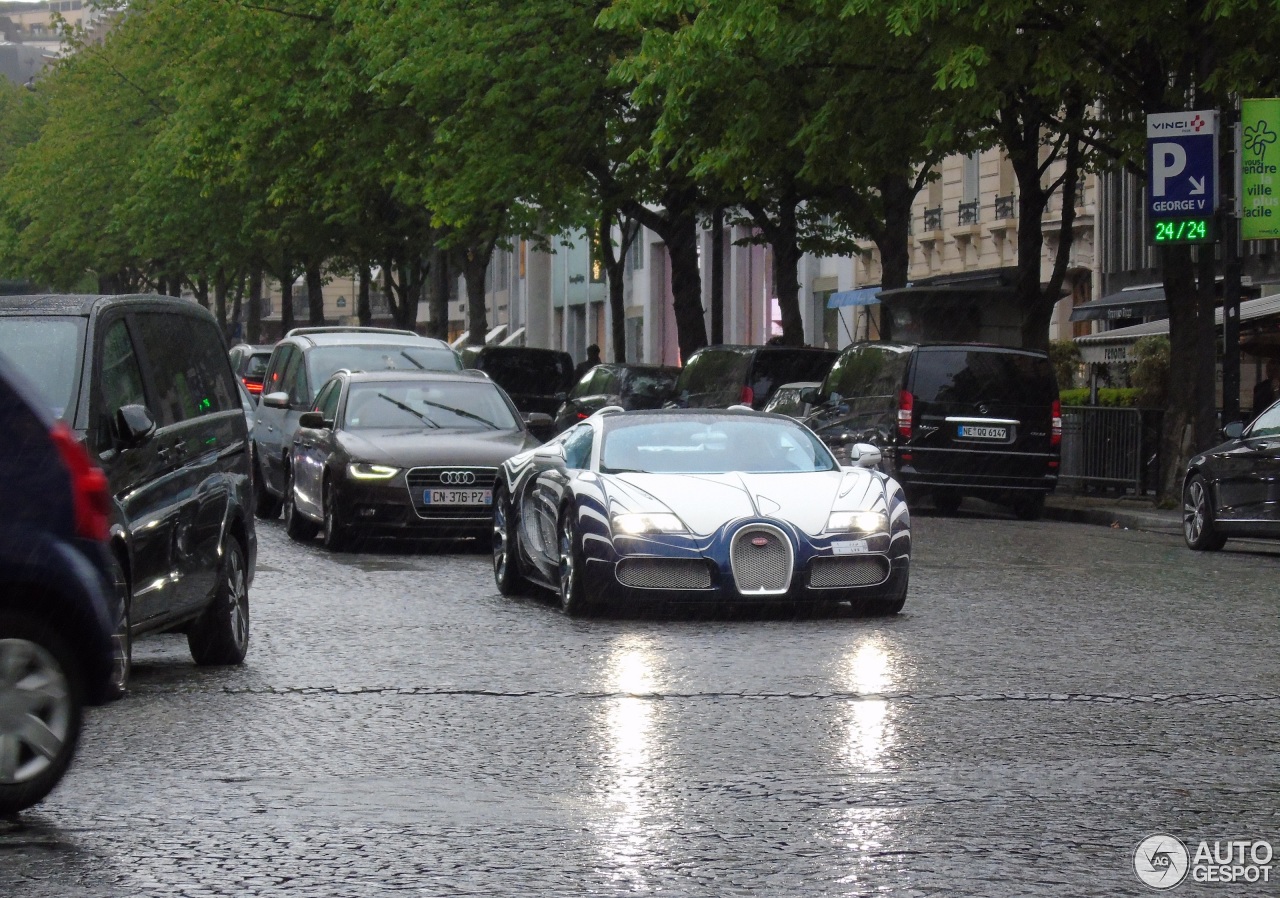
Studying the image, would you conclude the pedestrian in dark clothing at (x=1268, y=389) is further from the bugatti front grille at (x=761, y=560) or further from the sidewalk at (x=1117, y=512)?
the bugatti front grille at (x=761, y=560)

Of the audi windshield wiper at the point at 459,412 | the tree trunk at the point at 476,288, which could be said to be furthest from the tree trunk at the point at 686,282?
the audi windshield wiper at the point at 459,412

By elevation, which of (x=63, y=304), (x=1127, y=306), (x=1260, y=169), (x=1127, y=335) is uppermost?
(x=1260, y=169)

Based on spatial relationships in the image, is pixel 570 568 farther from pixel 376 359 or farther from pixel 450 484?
pixel 376 359

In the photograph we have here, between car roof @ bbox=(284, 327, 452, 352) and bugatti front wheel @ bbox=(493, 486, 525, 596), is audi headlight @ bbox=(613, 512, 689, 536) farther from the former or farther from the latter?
car roof @ bbox=(284, 327, 452, 352)

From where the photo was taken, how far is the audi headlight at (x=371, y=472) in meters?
18.1

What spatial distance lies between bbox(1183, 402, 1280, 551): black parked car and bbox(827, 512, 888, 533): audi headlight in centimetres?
674

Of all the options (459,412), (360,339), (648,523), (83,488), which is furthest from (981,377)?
(83,488)

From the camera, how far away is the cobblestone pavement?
20.5ft

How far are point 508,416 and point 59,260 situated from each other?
63.2m

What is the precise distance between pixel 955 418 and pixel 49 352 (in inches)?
626

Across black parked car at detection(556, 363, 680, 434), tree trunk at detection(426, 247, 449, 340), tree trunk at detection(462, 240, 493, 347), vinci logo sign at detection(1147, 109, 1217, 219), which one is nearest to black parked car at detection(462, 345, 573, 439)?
black parked car at detection(556, 363, 680, 434)

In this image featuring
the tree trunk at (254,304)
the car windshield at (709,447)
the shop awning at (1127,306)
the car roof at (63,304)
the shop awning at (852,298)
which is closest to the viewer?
the car roof at (63,304)

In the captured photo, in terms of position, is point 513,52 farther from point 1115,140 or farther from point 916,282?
point 916,282

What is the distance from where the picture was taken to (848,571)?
13055 millimetres
